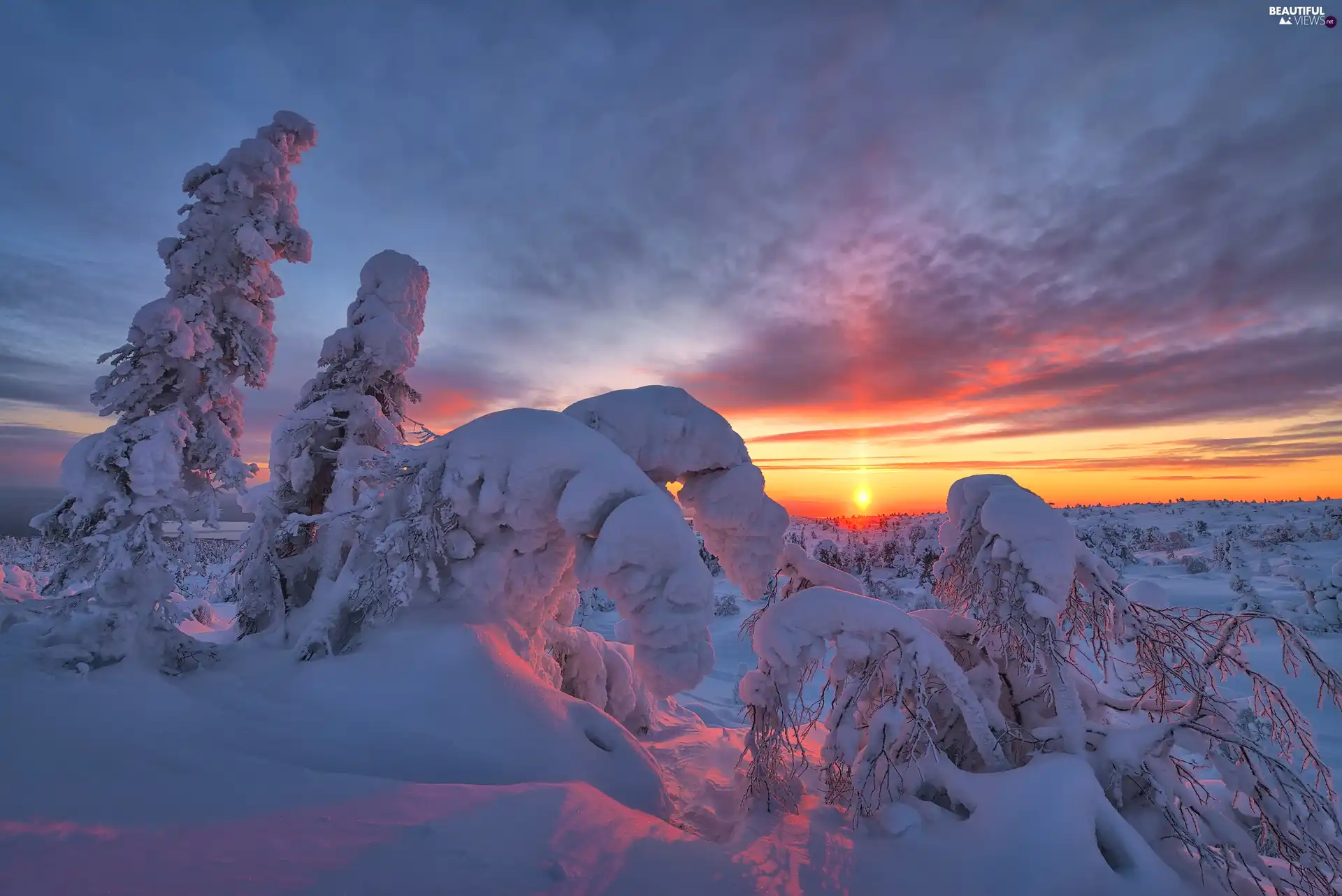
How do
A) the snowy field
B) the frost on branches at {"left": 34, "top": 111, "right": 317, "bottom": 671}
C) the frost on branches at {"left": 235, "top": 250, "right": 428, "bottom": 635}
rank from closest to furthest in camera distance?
the snowy field < the frost on branches at {"left": 34, "top": 111, "right": 317, "bottom": 671} < the frost on branches at {"left": 235, "top": 250, "right": 428, "bottom": 635}

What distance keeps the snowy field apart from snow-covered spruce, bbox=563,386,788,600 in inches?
102

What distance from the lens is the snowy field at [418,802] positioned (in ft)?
9.70

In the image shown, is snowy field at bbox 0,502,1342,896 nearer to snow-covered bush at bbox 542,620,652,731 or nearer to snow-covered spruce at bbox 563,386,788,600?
snow-covered bush at bbox 542,620,652,731

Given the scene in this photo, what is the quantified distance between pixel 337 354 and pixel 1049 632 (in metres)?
9.31

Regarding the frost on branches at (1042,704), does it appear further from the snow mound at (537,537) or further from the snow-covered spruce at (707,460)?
the snow-covered spruce at (707,460)

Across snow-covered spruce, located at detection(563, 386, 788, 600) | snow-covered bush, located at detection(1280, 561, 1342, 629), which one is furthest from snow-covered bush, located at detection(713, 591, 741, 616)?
snow-covered bush, located at detection(1280, 561, 1342, 629)

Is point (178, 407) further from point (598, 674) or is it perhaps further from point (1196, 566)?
Answer: point (1196, 566)

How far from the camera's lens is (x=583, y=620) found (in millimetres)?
16984

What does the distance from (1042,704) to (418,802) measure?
20.1 ft

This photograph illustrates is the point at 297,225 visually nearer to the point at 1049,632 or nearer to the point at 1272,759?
the point at 1049,632

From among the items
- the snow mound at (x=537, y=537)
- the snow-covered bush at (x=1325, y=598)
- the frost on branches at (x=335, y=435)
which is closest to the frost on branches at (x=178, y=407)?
the frost on branches at (x=335, y=435)

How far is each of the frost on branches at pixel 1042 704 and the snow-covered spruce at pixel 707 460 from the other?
1.55 meters

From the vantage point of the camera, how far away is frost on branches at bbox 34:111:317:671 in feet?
18.2

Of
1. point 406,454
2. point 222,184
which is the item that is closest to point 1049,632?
point 406,454
